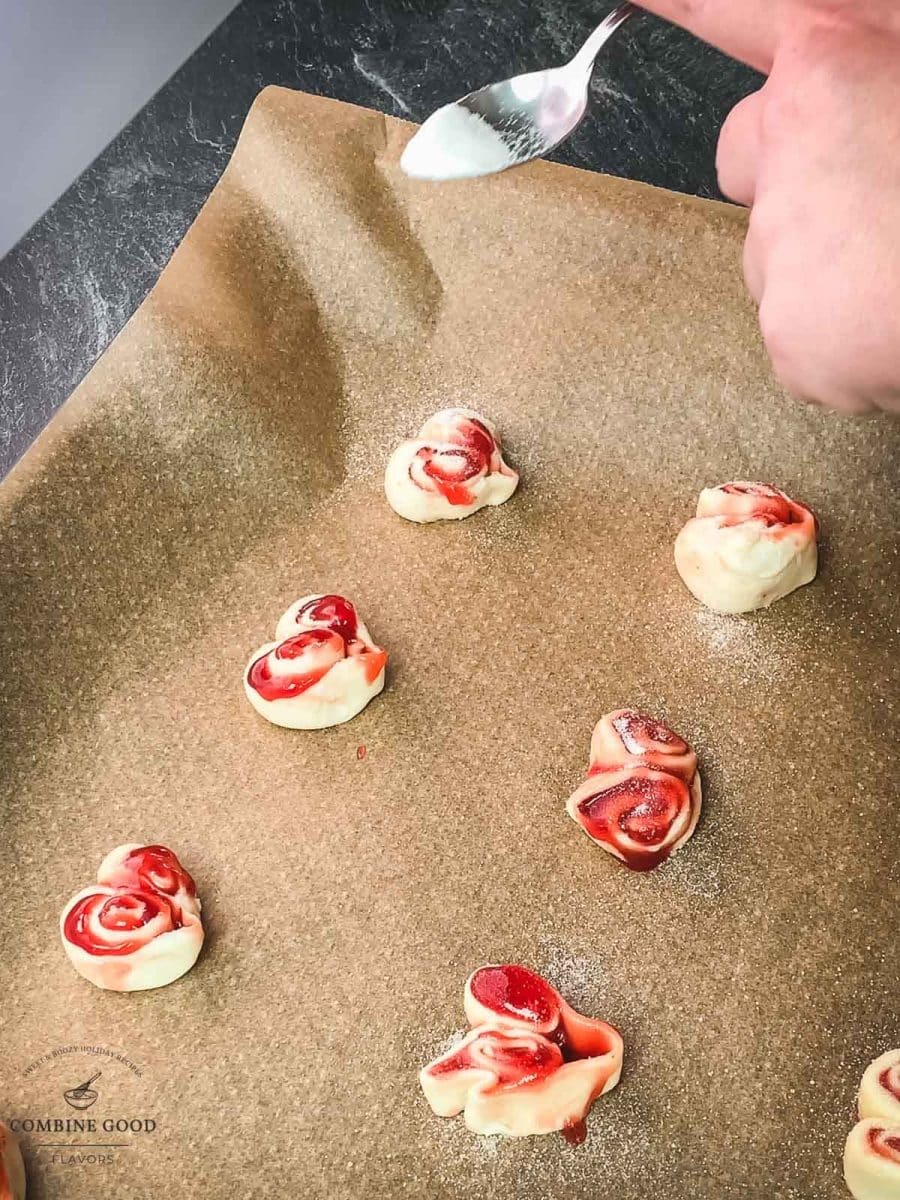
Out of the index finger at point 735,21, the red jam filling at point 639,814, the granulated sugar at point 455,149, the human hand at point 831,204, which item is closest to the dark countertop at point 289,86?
the granulated sugar at point 455,149

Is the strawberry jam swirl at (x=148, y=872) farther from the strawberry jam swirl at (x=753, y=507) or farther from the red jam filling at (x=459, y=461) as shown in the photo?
the strawberry jam swirl at (x=753, y=507)

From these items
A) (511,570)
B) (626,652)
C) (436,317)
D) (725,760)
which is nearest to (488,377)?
(436,317)

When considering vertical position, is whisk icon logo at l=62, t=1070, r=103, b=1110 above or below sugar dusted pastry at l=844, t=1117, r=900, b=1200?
above

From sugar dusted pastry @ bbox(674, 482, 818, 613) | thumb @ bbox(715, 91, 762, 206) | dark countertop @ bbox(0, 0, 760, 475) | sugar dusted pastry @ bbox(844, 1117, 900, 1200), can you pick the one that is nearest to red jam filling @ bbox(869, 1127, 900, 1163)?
sugar dusted pastry @ bbox(844, 1117, 900, 1200)

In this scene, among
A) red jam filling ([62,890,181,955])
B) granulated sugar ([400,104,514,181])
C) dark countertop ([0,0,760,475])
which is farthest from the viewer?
dark countertop ([0,0,760,475])

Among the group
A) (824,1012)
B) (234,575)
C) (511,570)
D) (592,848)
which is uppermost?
(234,575)

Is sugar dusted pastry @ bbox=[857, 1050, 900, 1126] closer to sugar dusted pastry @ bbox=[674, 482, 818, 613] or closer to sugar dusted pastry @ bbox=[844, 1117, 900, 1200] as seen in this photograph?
sugar dusted pastry @ bbox=[844, 1117, 900, 1200]

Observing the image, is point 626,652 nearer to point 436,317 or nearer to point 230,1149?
point 436,317
